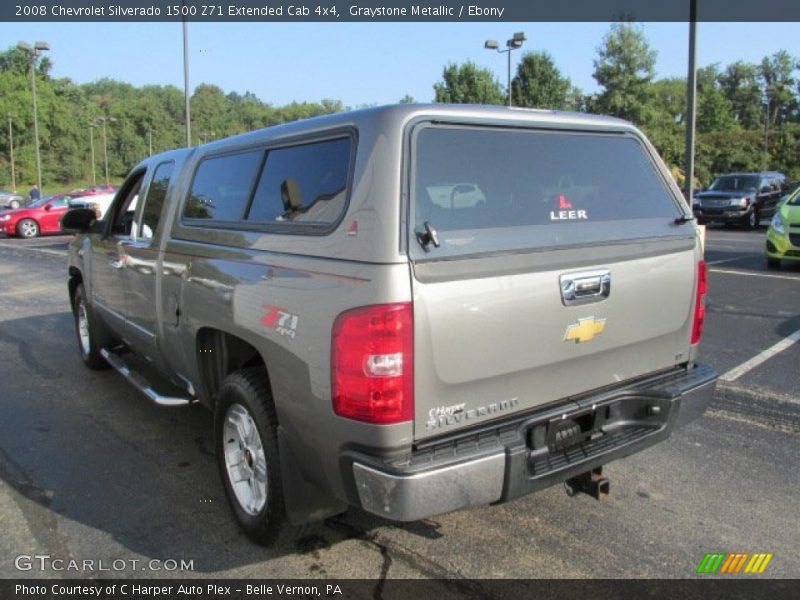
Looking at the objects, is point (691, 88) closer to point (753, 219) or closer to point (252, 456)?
point (252, 456)

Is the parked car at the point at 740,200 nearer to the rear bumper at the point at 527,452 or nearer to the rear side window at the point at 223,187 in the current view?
the rear bumper at the point at 527,452

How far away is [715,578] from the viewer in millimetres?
2875

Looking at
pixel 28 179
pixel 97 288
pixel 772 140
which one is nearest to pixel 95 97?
pixel 28 179

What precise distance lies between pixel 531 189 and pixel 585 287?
489 millimetres

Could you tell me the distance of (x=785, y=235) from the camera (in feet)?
36.6

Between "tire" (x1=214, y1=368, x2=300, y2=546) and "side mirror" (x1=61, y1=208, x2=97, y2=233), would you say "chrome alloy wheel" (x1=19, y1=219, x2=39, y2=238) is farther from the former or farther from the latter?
"tire" (x1=214, y1=368, x2=300, y2=546)

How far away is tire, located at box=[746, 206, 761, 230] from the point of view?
21.1 m

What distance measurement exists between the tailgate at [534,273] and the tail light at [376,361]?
0.05m

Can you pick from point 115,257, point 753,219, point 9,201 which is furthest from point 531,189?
point 9,201

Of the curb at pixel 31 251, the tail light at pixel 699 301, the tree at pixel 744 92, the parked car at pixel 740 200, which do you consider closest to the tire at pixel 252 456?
the tail light at pixel 699 301

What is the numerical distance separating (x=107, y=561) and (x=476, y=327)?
79.3 inches

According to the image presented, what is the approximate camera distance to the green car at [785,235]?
36.2ft

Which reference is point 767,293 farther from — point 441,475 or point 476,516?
point 441,475

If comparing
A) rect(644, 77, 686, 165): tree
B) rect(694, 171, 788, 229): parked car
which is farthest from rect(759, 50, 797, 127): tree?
rect(694, 171, 788, 229): parked car
